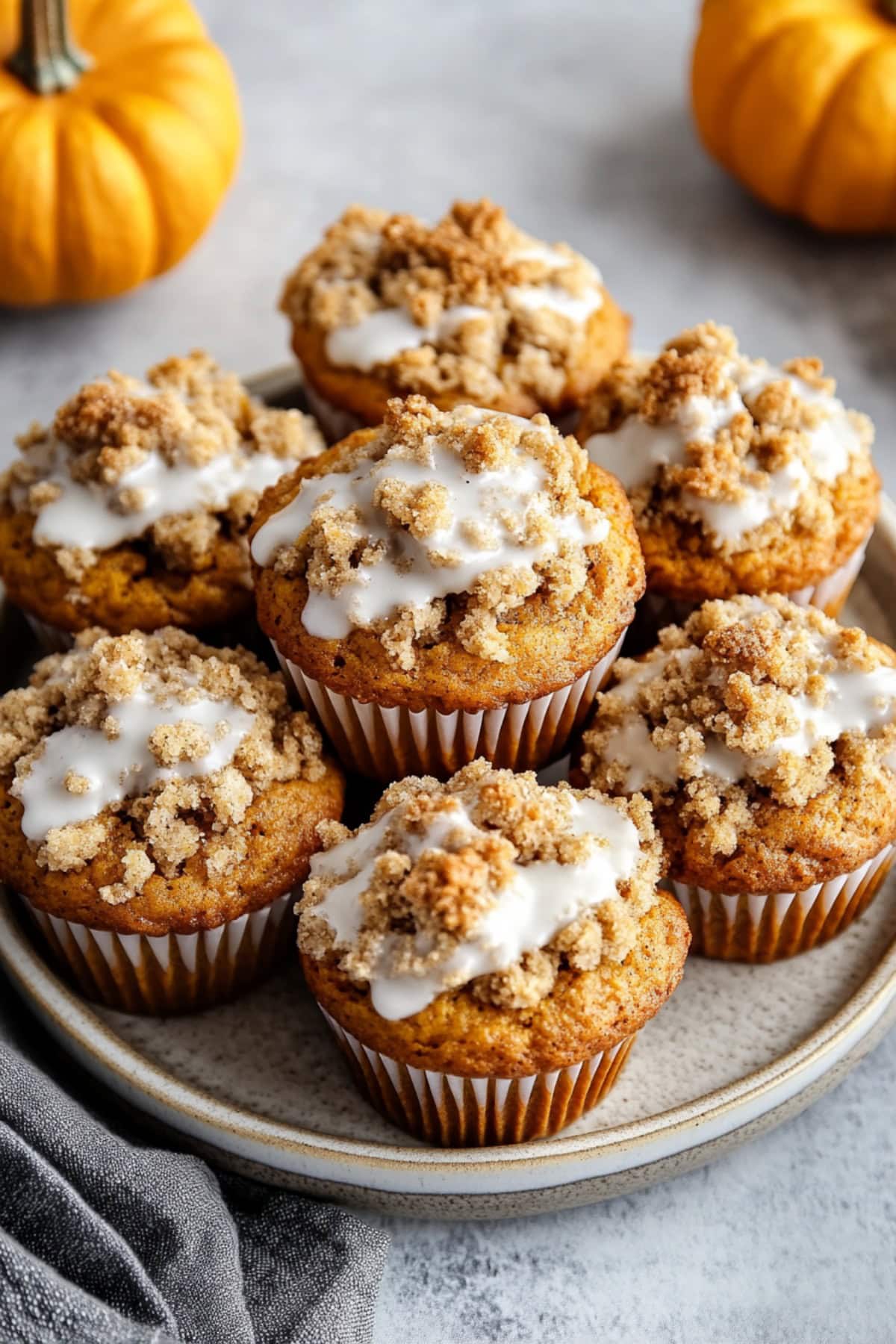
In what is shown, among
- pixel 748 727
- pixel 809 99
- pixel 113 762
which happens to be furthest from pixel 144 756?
pixel 809 99

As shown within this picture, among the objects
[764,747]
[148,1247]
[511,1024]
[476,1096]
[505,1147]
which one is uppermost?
[764,747]

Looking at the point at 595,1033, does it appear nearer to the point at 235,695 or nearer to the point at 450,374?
the point at 235,695

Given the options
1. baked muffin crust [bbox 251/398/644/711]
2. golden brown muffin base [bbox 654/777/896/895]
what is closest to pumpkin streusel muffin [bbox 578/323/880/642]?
baked muffin crust [bbox 251/398/644/711]

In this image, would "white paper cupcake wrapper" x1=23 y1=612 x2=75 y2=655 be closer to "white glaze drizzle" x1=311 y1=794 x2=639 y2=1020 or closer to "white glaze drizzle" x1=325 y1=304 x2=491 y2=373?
"white glaze drizzle" x1=325 y1=304 x2=491 y2=373

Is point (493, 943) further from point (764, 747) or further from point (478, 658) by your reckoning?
point (764, 747)

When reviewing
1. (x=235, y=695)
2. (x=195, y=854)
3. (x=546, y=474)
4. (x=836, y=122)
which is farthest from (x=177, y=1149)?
(x=836, y=122)

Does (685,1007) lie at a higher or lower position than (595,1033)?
lower
